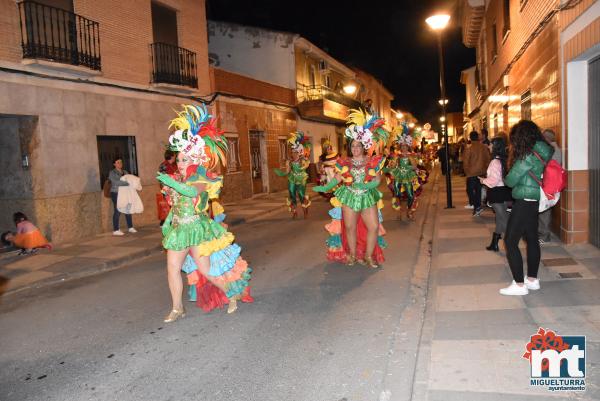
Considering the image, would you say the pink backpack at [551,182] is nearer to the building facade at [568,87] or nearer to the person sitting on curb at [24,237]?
the building facade at [568,87]

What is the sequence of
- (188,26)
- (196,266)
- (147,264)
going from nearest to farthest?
(196,266) → (147,264) → (188,26)

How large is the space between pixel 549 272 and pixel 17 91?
1019 centimetres

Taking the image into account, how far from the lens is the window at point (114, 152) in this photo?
41.5 feet

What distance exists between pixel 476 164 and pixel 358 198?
237 inches

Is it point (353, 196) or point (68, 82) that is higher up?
point (68, 82)

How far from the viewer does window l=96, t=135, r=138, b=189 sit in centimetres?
1266

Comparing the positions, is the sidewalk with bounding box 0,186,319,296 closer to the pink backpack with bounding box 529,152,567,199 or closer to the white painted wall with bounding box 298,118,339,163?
the pink backpack with bounding box 529,152,567,199

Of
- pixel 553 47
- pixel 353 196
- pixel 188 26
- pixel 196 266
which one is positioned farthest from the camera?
pixel 188 26

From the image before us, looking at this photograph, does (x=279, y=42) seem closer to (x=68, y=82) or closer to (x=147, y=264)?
(x=68, y=82)

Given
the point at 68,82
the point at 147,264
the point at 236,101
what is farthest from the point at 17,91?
the point at 236,101

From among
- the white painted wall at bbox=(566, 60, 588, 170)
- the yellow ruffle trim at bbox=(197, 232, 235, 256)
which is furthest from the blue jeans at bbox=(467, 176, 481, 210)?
the yellow ruffle trim at bbox=(197, 232, 235, 256)

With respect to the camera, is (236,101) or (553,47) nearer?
(553,47)

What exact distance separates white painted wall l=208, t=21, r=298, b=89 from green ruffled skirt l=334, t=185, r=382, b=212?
18.3 metres

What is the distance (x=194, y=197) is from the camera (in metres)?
5.07
